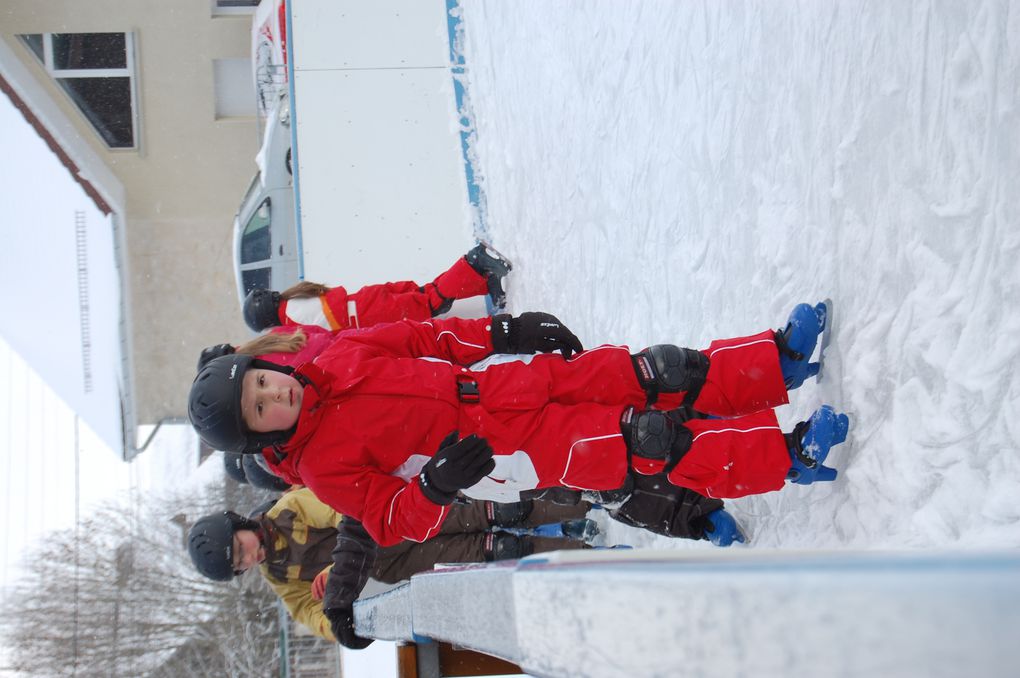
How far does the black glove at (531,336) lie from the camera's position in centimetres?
295

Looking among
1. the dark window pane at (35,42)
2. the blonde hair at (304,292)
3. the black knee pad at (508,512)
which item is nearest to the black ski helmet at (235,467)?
the blonde hair at (304,292)

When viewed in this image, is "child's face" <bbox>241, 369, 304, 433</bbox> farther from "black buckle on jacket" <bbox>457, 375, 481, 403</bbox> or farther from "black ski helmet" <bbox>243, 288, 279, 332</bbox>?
"black ski helmet" <bbox>243, 288, 279, 332</bbox>

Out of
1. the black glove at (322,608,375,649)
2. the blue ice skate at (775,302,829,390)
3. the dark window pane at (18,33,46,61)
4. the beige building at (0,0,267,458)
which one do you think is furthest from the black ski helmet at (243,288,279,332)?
the dark window pane at (18,33,46,61)

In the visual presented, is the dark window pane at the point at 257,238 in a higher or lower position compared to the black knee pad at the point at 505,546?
higher

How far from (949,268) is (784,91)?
1084 millimetres

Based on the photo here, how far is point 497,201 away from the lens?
19.0 ft

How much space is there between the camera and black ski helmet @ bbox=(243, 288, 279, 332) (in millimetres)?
4293

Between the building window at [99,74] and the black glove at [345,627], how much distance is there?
33.2ft

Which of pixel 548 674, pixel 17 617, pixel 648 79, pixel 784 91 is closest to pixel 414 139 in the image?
pixel 648 79

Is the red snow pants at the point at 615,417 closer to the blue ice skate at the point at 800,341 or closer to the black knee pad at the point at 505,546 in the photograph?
the blue ice skate at the point at 800,341

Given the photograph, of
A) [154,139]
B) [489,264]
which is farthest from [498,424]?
[154,139]

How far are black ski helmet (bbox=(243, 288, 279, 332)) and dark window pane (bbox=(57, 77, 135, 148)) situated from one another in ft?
28.4

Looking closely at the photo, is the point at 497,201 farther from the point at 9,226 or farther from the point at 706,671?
the point at 9,226

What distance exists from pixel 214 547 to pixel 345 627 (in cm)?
75
